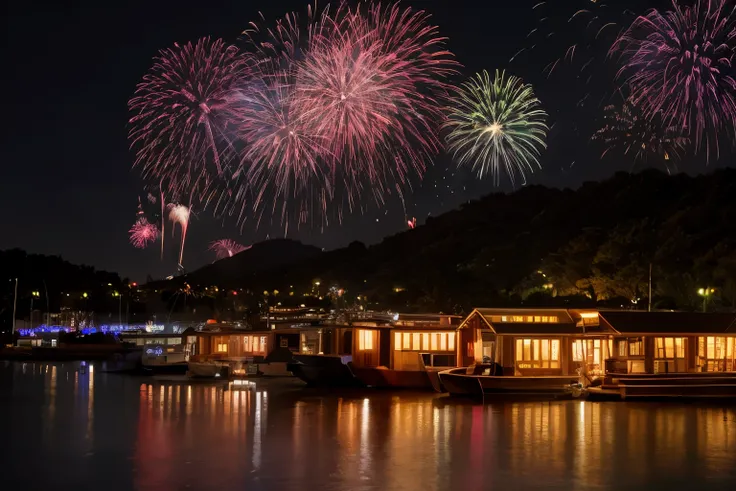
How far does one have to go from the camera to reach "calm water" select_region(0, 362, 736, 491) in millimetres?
17031

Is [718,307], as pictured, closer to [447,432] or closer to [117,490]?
[447,432]

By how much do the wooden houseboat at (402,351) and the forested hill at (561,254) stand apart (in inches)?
857

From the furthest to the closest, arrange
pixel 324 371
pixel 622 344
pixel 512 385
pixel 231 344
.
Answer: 1. pixel 231 344
2. pixel 324 371
3. pixel 622 344
4. pixel 512 385

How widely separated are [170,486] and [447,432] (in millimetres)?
9273

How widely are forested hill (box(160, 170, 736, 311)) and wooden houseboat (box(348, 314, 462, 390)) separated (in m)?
21.8

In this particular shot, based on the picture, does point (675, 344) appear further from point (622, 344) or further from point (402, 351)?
point (402, 351)

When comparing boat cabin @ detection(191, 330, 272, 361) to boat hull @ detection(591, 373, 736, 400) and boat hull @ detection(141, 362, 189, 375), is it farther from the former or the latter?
boat hull @ detection(591, 373, 736, 400)

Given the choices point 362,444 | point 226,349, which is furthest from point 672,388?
point 226,349

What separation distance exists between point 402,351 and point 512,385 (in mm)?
6978

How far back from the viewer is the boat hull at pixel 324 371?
38.4 m

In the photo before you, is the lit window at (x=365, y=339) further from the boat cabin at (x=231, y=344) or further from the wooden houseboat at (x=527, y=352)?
the boat cabin at (x=231, y=344)

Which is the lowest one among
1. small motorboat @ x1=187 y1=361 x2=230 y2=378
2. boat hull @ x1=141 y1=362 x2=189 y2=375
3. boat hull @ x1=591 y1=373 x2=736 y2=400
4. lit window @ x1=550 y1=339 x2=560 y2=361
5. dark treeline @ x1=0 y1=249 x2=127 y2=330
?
boat hull @ x1=141 y1=362 x2=189 y2=375

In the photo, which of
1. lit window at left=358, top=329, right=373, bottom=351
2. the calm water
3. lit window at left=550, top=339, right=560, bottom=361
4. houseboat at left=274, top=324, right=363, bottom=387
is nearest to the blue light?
houseboat at left=274, top=324, right=363, bottom=387

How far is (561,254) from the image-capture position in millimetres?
74000
